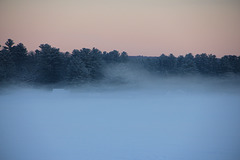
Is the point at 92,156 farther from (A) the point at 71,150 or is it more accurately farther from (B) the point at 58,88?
(B) the point at 58,88

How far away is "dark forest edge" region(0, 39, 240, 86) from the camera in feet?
135

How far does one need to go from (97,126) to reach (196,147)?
6820 mm

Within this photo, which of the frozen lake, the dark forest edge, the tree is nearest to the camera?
the frozen lake

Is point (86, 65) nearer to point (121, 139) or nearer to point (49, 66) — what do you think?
point (49, 66)

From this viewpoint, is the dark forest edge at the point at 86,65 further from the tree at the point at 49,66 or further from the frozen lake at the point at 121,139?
the frozen lake at the point at 121,139

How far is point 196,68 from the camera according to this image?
4900 centimetres

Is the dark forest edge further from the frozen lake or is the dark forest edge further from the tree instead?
the frozen lake

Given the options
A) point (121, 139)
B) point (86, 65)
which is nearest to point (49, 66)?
point (86, 65)

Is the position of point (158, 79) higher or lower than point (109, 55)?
lower

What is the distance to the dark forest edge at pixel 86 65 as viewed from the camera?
4125 centimetres

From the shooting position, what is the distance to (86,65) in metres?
42.8

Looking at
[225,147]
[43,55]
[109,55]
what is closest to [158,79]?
[109,55]

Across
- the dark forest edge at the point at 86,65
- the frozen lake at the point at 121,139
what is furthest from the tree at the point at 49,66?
the frozen lake at the point at 121,139

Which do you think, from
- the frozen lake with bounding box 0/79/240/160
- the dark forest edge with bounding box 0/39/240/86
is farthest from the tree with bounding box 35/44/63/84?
the frozen lake with bounding box 0/79/240/160
